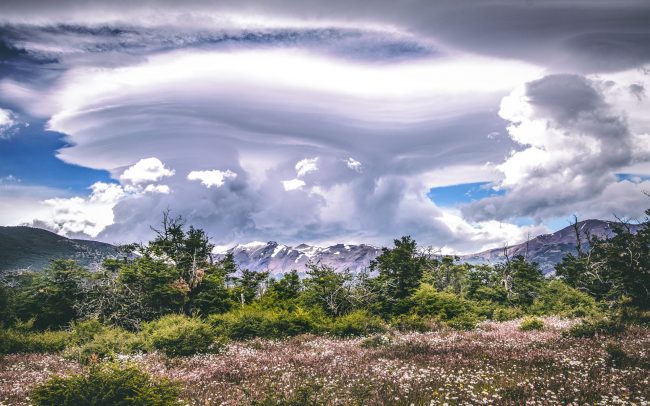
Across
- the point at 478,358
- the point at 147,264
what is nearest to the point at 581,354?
the point at 478,358

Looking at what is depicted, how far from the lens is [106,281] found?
1099 inches

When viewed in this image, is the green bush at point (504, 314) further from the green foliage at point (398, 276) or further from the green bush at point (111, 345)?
the green bush at point (111, 345)

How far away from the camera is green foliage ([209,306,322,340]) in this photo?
74.9ft

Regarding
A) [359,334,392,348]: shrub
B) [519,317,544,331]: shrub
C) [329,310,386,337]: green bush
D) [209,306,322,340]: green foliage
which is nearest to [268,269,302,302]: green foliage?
[209,306,322,340]: green foliage

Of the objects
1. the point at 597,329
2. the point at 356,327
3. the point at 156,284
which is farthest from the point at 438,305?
the point at 156,284

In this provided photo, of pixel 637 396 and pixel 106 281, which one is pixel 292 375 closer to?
pixel 637 396

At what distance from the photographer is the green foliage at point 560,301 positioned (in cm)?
2942

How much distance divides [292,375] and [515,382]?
6.49 meters

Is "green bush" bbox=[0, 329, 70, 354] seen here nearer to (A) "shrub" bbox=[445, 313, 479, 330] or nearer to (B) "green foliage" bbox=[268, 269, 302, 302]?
(B) "green foliage" bbox=[268, 269, 302, 302]

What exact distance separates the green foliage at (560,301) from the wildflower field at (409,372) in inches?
567

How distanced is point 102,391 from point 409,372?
8.30m

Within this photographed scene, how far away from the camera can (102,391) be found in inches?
294

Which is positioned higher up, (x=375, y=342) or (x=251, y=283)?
(x=251, y=283)

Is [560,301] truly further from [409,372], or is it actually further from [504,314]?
[409,372]
